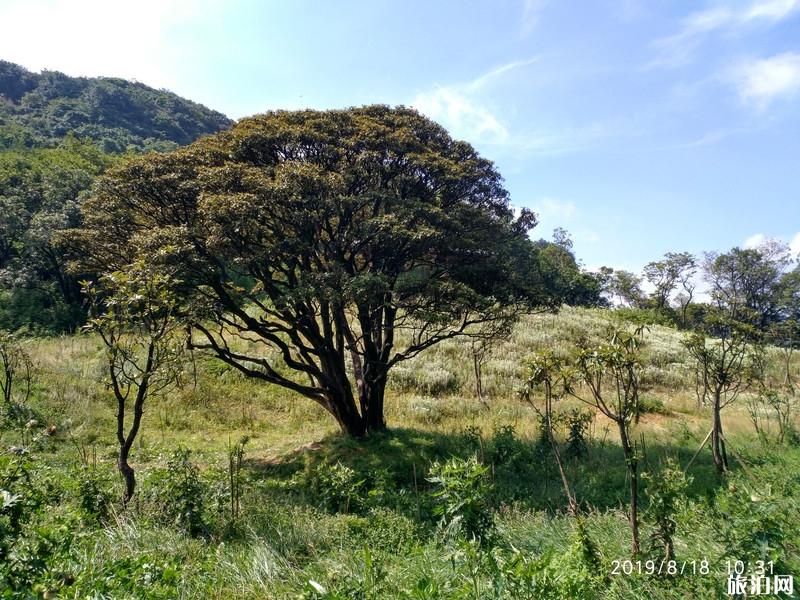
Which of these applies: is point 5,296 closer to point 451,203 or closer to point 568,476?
point 451,203

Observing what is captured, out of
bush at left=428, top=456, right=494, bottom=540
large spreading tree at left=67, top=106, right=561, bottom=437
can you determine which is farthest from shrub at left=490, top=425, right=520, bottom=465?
bush at left=428, top=456, right=494, bottom=540

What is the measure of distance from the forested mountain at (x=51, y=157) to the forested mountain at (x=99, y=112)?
0.53ft

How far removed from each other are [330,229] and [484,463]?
641 centimetres

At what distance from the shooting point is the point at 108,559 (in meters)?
4.24

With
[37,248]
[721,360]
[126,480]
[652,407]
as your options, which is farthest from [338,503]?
[37,248]

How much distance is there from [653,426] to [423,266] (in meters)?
8.62

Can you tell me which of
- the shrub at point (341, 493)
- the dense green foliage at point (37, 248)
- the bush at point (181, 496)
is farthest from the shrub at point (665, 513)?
the dense green foliage at point (37, 248)

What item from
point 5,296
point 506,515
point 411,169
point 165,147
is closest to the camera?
point 506,515

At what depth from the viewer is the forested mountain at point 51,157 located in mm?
26891

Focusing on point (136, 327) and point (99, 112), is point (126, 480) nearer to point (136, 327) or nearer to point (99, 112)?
point (136, 327)

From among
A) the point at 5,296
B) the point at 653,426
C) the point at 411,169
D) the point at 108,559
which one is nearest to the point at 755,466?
the point at 653,426

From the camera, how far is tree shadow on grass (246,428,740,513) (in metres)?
8.37

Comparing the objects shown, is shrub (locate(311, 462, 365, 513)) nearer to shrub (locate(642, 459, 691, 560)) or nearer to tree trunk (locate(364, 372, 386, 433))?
shrub (locate(642, 459, 691, 560))

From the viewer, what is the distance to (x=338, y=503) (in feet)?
25.5
